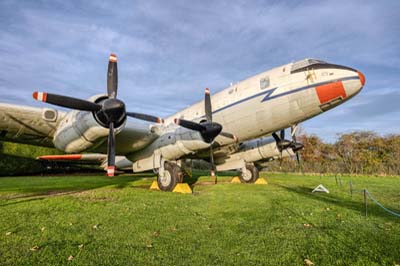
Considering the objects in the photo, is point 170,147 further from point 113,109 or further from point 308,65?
point 308,65

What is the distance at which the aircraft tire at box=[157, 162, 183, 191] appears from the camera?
1029 cm

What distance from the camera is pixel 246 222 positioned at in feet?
17.4

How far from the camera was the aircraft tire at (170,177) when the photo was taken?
1029 centimetres

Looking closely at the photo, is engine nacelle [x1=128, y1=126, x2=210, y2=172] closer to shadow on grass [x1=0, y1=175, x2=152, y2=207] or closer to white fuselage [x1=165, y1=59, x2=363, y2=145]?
white fuselage [x1=165, y1=59, x2=363, y2=145]

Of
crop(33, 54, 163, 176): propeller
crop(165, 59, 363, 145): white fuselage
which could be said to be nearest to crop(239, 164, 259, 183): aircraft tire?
crop(165, 59, 363, 145): white fuselage

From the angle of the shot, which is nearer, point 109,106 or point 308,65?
point 109,106

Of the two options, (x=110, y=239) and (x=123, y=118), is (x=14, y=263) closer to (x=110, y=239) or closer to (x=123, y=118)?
(x=110, y=239)

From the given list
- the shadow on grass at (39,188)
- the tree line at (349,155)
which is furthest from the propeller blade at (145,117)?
the tree line at (349,155)

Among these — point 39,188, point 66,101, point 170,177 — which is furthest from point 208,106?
point 39,188

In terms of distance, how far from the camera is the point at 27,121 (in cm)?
912

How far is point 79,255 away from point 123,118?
5.73m

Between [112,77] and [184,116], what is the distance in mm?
4134

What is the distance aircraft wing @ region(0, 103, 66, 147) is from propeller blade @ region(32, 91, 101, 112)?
2246mm

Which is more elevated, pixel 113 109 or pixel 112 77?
pixel 112 77
